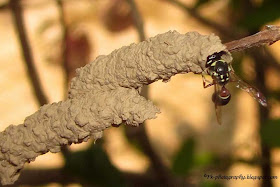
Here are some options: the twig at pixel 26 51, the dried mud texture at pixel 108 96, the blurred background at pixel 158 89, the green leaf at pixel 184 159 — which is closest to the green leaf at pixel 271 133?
the blurred background at pixel 158 89

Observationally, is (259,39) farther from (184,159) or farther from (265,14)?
(184,159)

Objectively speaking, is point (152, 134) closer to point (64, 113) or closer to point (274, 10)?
point (274, 10)

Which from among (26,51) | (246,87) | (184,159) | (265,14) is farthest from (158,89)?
(246,87)

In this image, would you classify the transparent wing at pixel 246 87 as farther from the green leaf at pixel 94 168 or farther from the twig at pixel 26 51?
the twig at pixel 26 51

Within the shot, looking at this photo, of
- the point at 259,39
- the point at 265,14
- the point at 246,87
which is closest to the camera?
the point at 259,39

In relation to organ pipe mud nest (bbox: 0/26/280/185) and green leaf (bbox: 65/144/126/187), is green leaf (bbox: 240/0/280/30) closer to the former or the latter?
green leaf (bbox: 65/144/126/187)

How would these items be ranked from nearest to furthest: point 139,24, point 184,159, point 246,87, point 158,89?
1. point 246,87
2. point 139,24
3. point 184,159
4. point 158,89
